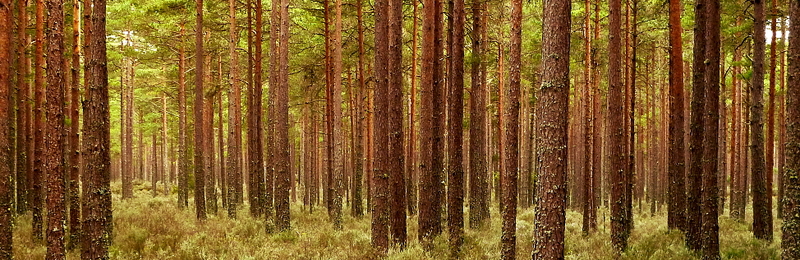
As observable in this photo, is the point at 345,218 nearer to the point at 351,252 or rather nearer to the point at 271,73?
the point at 271,73

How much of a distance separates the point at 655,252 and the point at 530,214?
35.8 feet

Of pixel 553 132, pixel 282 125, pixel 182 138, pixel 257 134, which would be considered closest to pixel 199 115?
pixel 257 134

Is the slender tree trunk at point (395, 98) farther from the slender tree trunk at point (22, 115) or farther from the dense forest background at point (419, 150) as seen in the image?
the slender tree trunk at point (22, 115)

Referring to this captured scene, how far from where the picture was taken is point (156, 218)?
15.5 metres

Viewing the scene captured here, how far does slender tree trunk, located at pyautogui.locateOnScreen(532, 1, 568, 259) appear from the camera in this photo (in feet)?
17.9

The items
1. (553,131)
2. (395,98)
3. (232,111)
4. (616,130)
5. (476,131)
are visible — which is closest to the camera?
(553,131)

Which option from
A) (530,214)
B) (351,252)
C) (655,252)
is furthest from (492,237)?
(530,214)

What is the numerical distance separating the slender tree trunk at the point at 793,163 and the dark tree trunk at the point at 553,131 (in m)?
3.82

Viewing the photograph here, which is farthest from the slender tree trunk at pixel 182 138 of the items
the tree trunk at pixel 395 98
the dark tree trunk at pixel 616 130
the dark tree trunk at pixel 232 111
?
the dark tree trunk at pixel 616 130

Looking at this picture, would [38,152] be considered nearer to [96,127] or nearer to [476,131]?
[96,127]

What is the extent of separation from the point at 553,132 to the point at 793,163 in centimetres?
412

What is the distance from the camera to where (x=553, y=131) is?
5.52 m

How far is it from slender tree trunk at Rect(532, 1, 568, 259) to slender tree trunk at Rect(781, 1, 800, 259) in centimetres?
382

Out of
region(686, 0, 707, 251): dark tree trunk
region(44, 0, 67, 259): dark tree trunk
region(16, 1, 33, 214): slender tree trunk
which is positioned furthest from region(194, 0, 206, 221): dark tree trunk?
region(686, 0, 707, 251): dark tree trunk
